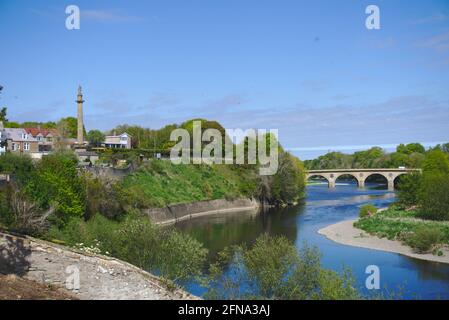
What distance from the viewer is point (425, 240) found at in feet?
125

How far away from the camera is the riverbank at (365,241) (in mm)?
36844

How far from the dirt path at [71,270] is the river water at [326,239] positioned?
8926mm

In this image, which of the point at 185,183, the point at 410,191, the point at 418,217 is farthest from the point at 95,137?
the point at 418,217

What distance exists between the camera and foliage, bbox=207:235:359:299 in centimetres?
2117

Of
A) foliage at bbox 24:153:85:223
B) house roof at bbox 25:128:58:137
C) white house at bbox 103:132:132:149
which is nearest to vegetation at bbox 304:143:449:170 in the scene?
white house at bbox 103:132:132:149

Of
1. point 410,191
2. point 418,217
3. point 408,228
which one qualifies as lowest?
point 408,228

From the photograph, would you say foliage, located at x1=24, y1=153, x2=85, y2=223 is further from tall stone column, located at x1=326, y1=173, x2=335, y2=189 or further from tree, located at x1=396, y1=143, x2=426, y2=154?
tree, located at x1=396, y1=143, x2=426, y2=154

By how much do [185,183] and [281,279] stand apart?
47.7 meters

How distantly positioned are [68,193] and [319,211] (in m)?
37.2

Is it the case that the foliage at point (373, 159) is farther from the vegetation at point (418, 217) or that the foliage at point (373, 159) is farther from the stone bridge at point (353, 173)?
the vegetation at point (418, 217)

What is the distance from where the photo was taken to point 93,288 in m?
18.0

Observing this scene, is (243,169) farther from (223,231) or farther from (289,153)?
(223,231)

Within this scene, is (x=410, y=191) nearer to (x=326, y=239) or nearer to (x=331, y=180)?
(x=326, y=239)
